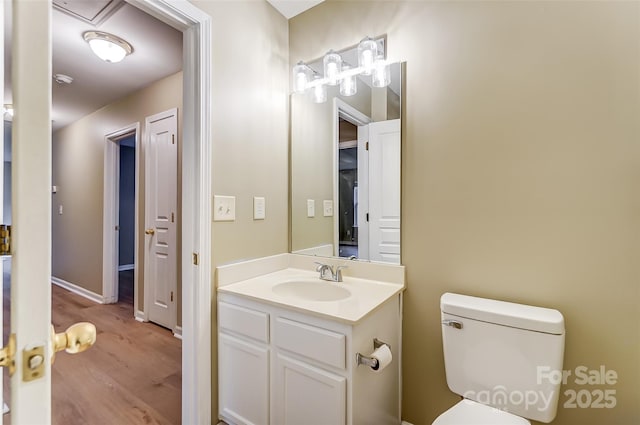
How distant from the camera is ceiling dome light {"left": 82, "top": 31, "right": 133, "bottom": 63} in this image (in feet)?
6.88

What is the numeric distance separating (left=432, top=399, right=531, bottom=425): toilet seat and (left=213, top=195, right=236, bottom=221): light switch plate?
4.17ft

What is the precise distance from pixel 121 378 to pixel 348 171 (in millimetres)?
2059

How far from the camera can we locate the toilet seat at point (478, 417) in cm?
109

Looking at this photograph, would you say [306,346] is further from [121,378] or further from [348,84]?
[121,378]

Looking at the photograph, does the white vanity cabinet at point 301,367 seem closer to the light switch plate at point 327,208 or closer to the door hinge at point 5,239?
the light switch plate at point 327,208

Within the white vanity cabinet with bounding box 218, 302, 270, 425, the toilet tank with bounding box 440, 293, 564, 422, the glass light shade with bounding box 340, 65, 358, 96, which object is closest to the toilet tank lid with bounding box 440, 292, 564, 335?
the toilet tank with bounding box 440, 293, 564, 422

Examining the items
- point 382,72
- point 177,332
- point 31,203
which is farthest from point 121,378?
point 382,72

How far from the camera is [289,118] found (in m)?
2.04

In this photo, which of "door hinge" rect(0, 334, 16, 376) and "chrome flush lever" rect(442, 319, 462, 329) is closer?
"door hinge" rect(0, 334, 16, 376)

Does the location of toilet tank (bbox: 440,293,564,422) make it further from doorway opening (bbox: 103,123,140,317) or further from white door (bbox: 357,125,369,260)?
doorway opening (bbox: 103,123,140,317)

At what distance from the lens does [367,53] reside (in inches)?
64.7

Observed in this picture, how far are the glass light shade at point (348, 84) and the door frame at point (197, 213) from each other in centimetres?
73

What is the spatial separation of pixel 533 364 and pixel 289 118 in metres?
1.80

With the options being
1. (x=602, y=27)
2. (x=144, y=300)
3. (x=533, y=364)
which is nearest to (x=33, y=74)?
(x=533, y=364)
